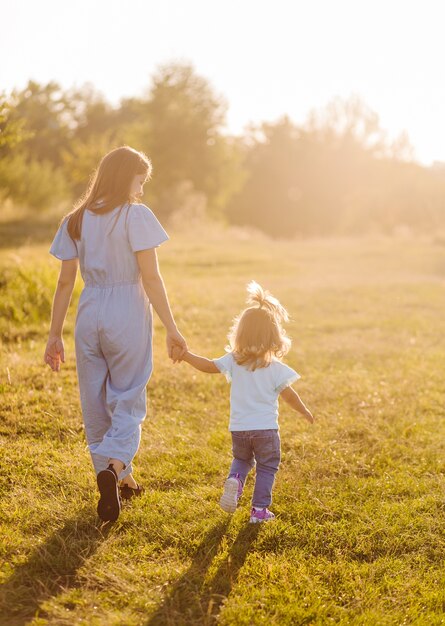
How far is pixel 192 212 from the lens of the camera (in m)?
31.1

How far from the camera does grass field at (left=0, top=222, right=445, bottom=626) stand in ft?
10.8

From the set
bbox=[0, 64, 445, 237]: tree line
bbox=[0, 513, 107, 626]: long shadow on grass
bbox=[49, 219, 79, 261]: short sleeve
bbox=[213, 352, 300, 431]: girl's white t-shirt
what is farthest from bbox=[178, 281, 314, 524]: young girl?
bbox=[0, 64, 445, 237]: tree line

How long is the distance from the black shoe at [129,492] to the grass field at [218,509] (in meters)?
0.08

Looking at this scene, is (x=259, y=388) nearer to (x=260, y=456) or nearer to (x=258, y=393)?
(x=258, y=393)

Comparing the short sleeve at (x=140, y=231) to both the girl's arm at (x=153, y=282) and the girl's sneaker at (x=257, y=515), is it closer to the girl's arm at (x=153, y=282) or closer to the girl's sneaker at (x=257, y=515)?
the girl's arm at (x=153, y=282)

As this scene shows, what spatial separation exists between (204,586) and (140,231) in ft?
6.51

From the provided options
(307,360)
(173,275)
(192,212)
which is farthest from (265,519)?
(192,212)

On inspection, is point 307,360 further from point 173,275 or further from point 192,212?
point 192,212

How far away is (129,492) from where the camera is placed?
14.4ft


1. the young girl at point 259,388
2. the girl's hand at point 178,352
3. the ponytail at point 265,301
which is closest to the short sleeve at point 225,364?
the young girl at point 259,388

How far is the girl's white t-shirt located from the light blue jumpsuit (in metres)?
0.56

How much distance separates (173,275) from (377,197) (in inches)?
1271

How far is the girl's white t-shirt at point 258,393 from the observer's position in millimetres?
4035

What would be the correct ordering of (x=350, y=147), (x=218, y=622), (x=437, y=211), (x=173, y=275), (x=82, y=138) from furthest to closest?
(x=350, y=147)
(x=82, y=138)
(x=437, y=211)
(x=173, y=275)
(x=218, y=622)
